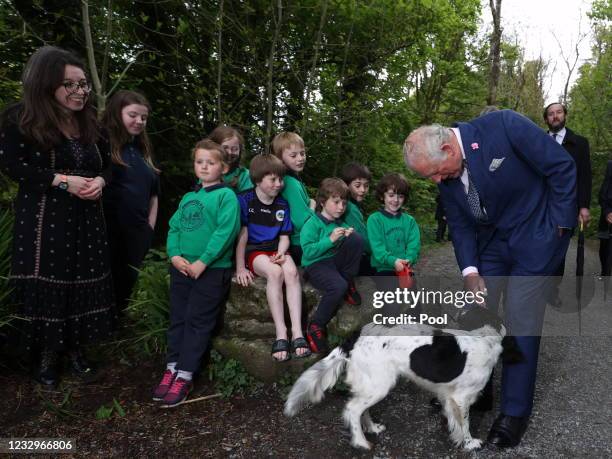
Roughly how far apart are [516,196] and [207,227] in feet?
6.99

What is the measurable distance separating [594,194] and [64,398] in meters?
17.0

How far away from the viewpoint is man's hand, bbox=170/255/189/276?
3117 millimetres

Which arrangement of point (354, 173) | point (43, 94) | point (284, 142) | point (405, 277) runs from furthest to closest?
point (354, 173) → point (284, 142) → point (405, 277) → point (43, 94)

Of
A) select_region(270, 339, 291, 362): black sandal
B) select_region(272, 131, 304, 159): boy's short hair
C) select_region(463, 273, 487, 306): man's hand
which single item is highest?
select_region(272, 131, 304, 159): boy's short hair

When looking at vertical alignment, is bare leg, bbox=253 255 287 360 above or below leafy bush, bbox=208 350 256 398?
above

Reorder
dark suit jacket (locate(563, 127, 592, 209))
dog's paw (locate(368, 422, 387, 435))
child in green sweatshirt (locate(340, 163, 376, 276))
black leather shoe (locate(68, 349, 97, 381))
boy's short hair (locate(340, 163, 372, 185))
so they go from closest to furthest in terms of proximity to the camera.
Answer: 1. dog's paw (locate(368, 422, 387, 435))
2. black leather shoe (locate(68, 349, 97, 381))
3. child in green sweatshirt (locate(340, 163, 376, 276))
4. boy's short hair (locate(340, 163, 372, 185))
5. dark suit jacket (locate(563, 127, 592, 209))

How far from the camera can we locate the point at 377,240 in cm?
375

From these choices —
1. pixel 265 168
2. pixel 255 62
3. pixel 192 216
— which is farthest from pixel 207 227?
pixel 255 62

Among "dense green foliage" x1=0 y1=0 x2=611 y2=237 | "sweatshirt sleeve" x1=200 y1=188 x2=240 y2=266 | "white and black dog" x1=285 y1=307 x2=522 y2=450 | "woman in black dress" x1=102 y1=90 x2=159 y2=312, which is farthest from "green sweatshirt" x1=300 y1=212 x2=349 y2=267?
"dense green foliage" x1=0 y1=0 x2=611 y2=237

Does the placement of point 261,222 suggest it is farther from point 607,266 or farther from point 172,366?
point 607,266

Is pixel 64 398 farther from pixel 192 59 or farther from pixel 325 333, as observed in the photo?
pixel 192 59

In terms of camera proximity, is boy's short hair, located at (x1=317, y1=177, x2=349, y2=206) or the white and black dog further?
boy's short hair, located at (x1=317, y1=177, x2=349, y2=206)

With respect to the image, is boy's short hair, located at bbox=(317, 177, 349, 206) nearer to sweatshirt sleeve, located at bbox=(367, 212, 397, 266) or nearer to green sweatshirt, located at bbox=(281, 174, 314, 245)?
green sweatshirt, located at bbox=(281, 174, 314, 245)

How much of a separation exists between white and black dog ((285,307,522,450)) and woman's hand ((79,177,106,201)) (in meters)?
1.94
